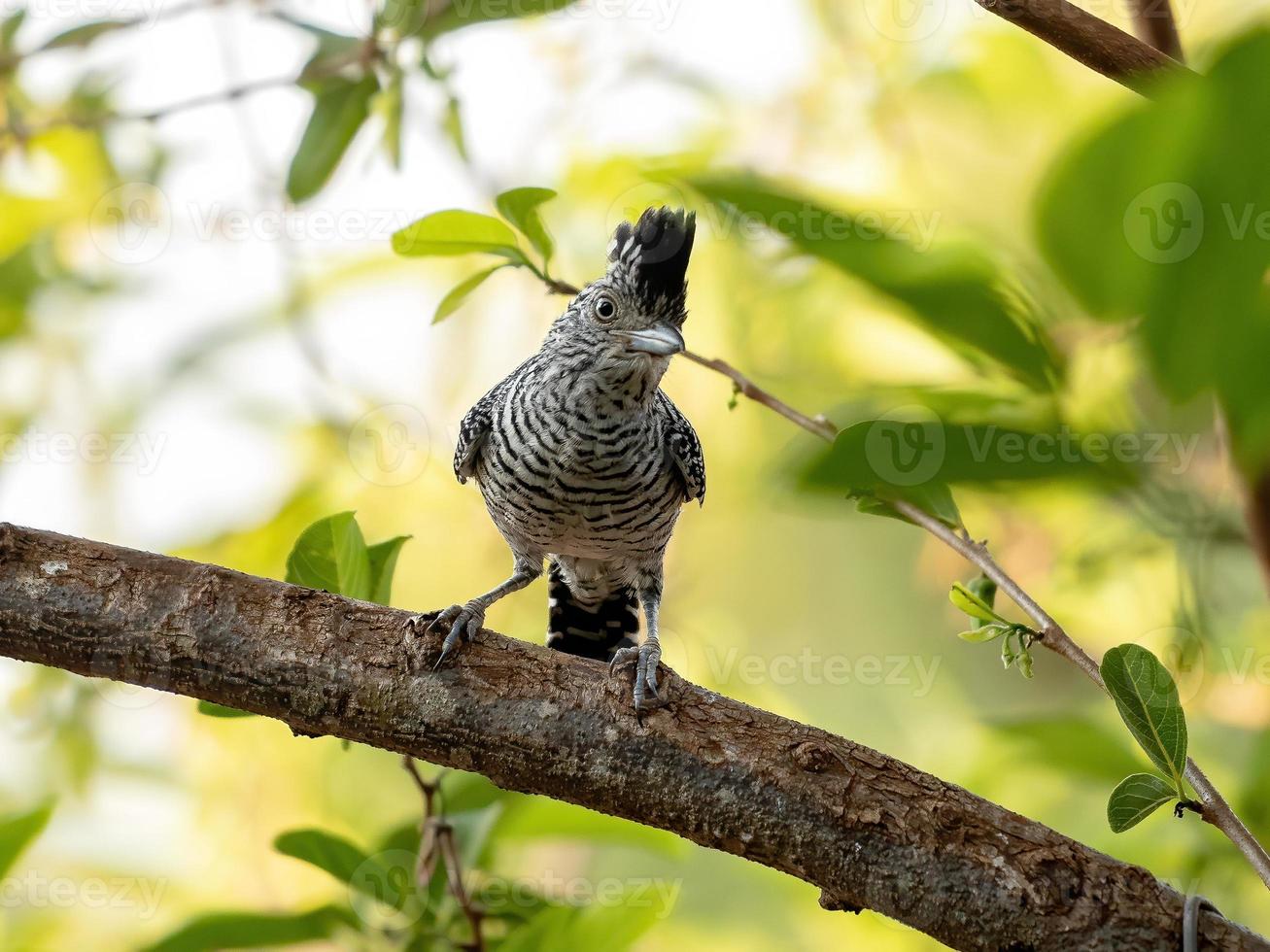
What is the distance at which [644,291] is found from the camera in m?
2.20

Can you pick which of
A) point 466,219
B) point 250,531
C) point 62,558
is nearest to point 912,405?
point 466,219

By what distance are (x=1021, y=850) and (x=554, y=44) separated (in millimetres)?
3206

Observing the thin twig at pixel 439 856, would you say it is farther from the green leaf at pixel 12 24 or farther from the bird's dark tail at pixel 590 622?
the green leaf at pixel 12 24

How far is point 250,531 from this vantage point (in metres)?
3.04

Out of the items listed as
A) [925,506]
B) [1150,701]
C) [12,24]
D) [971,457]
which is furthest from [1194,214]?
[12,24]

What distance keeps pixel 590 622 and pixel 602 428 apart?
0.79m

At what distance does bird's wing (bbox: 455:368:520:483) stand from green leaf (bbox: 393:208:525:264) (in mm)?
727

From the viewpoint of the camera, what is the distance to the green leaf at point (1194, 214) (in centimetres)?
58

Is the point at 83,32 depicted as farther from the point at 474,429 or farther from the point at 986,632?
the point at 986,632

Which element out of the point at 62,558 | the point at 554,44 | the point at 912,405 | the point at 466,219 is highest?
the point at 554,44

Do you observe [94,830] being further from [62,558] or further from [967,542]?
→ [967,542]

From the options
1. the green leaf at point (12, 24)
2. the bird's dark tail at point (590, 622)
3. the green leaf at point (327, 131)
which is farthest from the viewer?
the bird's dark tail at point (590, 622)

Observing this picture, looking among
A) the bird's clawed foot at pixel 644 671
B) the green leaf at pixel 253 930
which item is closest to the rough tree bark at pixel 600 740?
the bird's clawed foot at pixel 644 671

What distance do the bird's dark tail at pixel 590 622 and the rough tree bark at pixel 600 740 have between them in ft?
4.12
